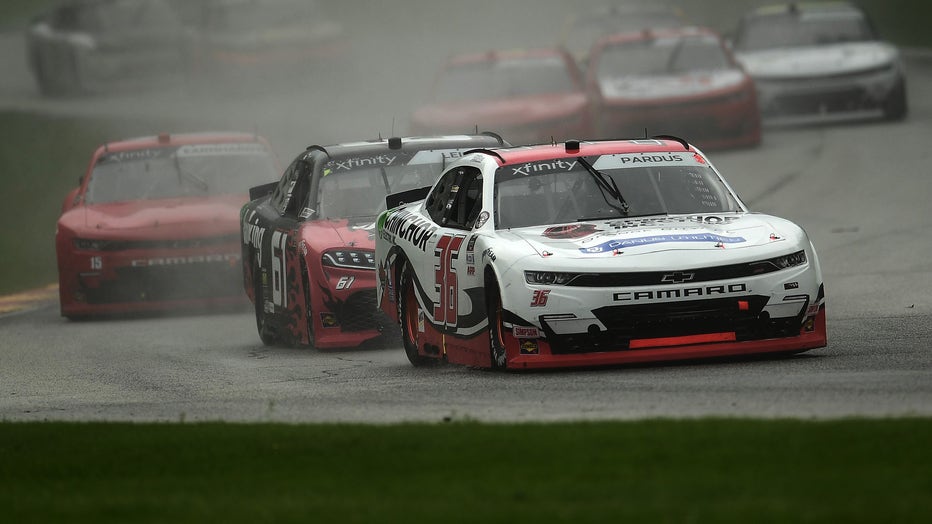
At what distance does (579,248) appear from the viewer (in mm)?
9648

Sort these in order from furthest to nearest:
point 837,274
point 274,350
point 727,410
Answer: point 837,274
point 274,350
point 727,410

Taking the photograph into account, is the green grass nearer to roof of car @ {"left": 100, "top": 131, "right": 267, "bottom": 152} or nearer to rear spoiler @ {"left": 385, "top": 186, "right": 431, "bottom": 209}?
rear spoiler @ {"left": 385, "top": 186, "right": 431, "bottom": 209}

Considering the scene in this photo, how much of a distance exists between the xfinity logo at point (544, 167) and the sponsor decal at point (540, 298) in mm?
1391

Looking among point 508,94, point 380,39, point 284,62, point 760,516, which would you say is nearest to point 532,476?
point 760,516

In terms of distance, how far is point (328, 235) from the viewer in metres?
12.7

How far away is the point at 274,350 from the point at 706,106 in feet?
38.9

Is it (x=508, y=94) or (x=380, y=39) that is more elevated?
(x=508, y=94)

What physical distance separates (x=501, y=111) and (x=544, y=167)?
11746 mm

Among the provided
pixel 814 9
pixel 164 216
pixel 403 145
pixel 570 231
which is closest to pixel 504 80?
pixel 814 9

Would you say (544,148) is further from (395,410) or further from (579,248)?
(395,410)

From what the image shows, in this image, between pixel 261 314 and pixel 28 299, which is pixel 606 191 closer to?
pixel 261 314

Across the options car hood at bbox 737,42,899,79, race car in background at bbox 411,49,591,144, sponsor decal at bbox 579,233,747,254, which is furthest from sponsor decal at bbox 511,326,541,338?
car hood at bbox 737,42,899,79

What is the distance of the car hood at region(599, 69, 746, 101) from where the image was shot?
23922mm

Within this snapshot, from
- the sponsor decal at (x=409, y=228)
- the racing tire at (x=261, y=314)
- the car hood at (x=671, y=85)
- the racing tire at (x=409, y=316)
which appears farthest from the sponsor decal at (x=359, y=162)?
the car hood at (x=671, y=85)
